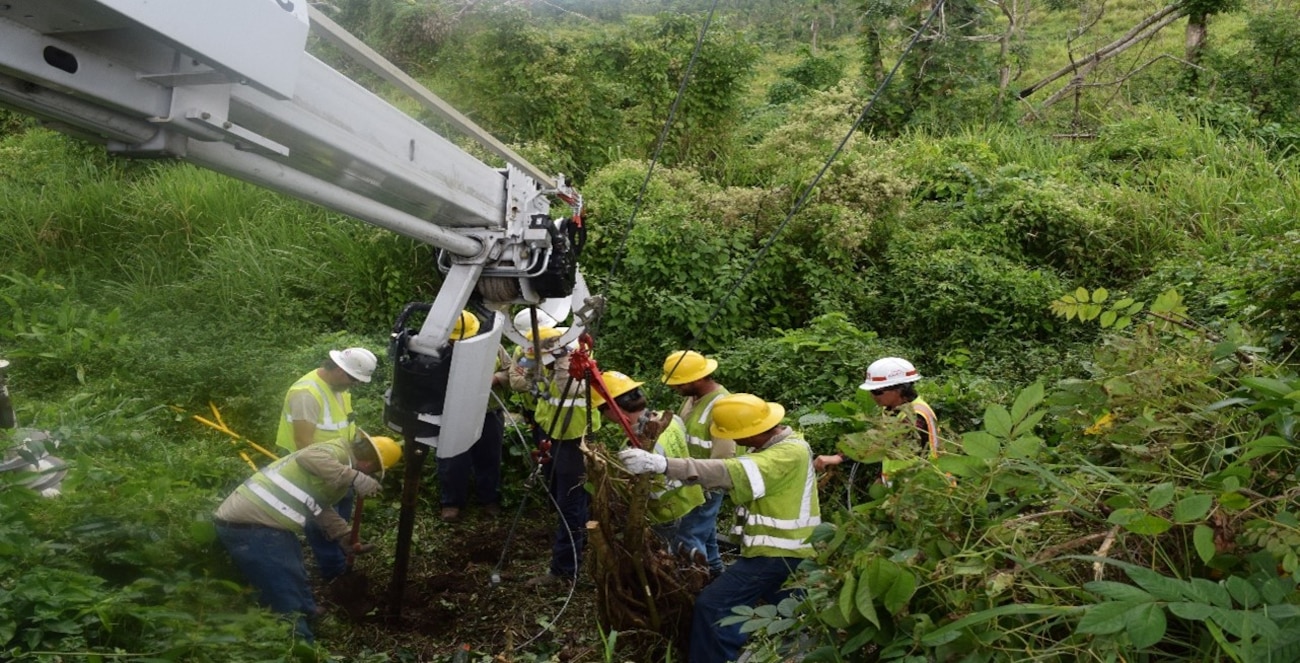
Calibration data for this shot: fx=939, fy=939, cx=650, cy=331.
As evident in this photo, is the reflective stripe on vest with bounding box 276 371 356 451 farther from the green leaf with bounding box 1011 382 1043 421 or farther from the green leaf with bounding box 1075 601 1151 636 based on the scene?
the green leaf with bounding box 1075 601 1151 636

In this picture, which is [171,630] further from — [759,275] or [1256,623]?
[759,275]

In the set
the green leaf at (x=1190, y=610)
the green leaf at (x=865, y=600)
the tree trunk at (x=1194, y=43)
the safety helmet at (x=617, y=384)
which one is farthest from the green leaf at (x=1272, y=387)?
the tree trunk at (x=1194, y=43)

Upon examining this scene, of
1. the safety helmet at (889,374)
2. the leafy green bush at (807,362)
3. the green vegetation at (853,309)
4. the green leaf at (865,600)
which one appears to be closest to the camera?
the green leaf at (865,600)

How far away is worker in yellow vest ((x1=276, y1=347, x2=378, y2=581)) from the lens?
221 inches

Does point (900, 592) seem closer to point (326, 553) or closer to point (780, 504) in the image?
point (780, 504)

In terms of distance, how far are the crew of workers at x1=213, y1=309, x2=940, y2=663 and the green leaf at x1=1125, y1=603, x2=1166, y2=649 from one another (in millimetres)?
1200

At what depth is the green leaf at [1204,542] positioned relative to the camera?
248 cm

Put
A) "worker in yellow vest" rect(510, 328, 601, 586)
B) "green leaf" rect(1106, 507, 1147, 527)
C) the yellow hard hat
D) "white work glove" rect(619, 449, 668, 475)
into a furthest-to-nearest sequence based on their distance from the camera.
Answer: the yellow hard hat
"worker in yellow vest" rect(510, 328, 601, 586)
"white work glove" rect(619, 449, 668, 475)
"green leaf" rect(1106, 507, 1147, 527)

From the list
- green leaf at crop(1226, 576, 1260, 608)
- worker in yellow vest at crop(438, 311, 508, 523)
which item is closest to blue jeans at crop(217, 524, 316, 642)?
worker in yellow vest at crop(438, 311, 508, 523)

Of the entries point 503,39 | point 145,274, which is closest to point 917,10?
point 503,39

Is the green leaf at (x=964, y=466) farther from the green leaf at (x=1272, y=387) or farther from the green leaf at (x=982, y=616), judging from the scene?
the green leaf at (x=1272, y=387)

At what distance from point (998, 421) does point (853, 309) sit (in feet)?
20.3

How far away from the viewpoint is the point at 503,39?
11258mm

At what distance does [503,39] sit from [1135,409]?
30.8ft
